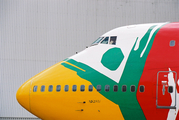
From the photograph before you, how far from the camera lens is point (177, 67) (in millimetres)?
10734

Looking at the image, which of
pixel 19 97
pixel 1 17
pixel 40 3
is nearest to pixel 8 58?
pixel 1 17

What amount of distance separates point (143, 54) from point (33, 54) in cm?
1429

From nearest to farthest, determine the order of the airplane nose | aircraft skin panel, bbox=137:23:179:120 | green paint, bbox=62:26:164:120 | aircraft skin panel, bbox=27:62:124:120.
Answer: aircraft skin panel, bbox=137:23:179:120
green paint, bbox=62:26:164:120
aircraft skin panel, bbox=27:62:124:120
the airplane nose

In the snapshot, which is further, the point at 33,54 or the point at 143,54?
the point at 33,54

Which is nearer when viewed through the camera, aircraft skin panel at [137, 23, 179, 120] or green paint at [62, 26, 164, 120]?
aircraft skin panel at [137, 23, 179, 120]

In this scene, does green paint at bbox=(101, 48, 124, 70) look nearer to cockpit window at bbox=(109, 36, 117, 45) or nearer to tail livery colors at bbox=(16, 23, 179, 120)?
tail livery colors at bbox=(16, 23, 179, 120)

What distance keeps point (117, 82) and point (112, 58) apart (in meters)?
1.14

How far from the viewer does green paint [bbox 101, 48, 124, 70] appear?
37.4ft

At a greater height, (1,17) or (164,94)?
(1,17)

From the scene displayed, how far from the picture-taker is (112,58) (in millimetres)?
11609

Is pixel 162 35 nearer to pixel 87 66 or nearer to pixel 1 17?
pixel 87 66

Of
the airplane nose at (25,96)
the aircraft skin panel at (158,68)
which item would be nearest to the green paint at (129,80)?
the aircraft skin panel at (158,68)

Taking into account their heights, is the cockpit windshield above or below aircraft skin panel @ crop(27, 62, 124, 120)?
above

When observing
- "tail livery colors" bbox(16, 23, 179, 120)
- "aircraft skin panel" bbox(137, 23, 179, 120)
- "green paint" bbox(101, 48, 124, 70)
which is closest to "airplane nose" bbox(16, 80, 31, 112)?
"tail livery colors" bbox(16, 23, 179, 120)
